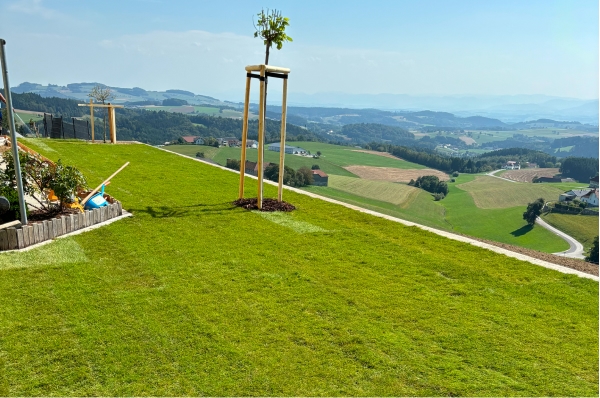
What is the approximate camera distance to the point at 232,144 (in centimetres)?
6112

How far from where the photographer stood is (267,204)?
1097 centimetres

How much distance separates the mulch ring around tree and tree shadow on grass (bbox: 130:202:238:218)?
0.24 metres

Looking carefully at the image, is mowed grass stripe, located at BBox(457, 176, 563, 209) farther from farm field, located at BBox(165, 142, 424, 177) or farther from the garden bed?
the garden bed

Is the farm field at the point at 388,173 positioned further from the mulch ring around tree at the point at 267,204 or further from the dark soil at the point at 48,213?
the dark soil at the point at 48,213

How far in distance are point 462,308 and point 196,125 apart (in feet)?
303

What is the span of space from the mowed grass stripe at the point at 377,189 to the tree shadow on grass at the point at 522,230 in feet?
41.2

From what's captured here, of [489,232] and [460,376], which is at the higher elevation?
[460,376]

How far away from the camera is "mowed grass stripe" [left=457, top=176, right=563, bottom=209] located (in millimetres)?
62969

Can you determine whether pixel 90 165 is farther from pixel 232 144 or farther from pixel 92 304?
pixel 232 144

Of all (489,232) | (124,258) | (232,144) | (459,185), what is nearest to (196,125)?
(232,144)

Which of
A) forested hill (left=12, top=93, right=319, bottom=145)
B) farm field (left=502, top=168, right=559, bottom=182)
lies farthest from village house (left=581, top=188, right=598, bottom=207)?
forested hill (left=12, top=93, right=319, bottom=145)

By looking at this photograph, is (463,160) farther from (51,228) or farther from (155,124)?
(51,228)

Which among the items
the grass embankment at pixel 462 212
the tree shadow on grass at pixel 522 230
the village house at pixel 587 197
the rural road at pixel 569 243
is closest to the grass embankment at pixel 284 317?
the rural road at pixel 569 243

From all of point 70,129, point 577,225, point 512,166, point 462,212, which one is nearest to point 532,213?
point 577,225
